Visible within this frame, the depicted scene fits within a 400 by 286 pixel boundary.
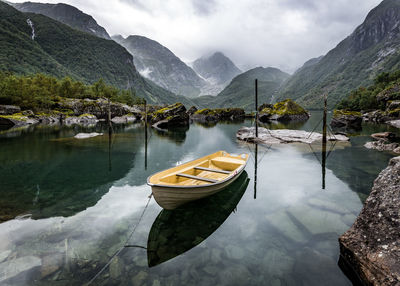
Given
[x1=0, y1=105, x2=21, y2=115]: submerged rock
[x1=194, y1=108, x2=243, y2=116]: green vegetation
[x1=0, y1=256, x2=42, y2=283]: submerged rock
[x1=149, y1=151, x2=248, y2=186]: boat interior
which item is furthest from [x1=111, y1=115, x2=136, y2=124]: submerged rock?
[x1=0, y1=256, x2=42, y2=283]: submerged rock

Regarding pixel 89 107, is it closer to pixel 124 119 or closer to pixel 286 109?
pixel 124 119

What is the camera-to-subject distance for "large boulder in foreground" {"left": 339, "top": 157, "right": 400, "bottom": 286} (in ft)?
14.4

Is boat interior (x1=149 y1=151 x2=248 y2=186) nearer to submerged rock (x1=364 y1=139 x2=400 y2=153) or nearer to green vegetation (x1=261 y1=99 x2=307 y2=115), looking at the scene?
submerged rock (x1=364 y1=139 x2=400 y2=153)

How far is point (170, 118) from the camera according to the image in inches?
2349

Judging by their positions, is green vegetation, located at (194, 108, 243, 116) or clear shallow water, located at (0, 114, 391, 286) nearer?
clear shallow water, located at (0, 114, 391, 286)

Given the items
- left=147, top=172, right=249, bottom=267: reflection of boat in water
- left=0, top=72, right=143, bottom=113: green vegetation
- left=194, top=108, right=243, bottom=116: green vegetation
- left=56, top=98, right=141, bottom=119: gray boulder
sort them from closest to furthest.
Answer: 1. left=147, top=172, right=249, bottom=267: reflection of boat in water
2. left=0, top=72, right=143, bottom=113: green vegetation
3. left=56, top=98, right=141, bottom=119: gray boulder
4. left=194, top=108, right=243, bottom=116: green vegetation

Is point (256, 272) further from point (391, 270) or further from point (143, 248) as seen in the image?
point (143, 248)

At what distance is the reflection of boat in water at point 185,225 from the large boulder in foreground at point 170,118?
4929 centimetres

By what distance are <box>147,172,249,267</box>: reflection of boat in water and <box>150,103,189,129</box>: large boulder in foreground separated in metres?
49.3

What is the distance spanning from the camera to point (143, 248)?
705 centimetres

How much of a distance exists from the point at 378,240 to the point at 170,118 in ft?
187

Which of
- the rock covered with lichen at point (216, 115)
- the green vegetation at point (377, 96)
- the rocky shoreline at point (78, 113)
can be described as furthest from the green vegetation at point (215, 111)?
the green vegetation at point (377, 96)

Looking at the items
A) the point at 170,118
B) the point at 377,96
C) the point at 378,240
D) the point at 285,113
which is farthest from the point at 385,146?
the point at 377,96

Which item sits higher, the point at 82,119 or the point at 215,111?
the point at 215,111
